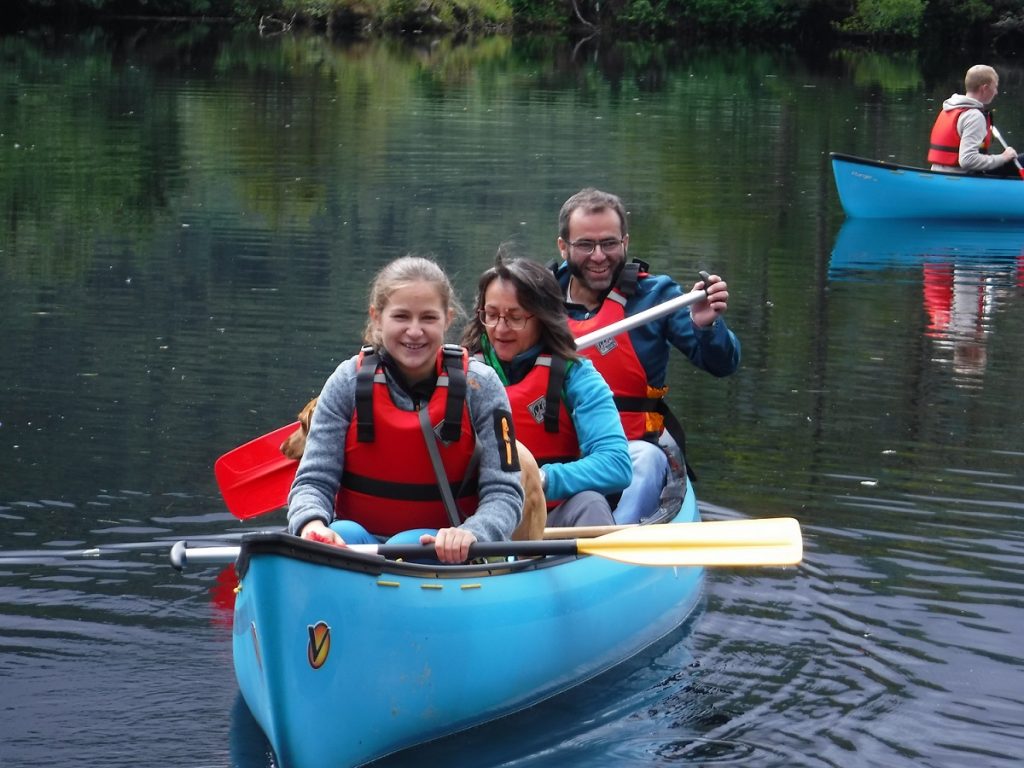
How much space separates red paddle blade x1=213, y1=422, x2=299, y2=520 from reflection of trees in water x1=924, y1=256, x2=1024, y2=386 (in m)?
3.96

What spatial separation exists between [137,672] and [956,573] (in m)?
2.63

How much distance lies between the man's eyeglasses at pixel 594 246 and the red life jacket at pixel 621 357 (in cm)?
14

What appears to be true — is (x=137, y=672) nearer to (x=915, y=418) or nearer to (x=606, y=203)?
(x=606, y=203)

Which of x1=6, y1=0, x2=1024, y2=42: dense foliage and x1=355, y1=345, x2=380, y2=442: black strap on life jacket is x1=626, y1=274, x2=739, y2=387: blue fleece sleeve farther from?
x1=6, y1=0, x2=1024, y2=42: dense foliage

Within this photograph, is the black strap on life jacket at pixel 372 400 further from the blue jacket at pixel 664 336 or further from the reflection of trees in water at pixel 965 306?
the reflection of trees in water at pixel 965 306

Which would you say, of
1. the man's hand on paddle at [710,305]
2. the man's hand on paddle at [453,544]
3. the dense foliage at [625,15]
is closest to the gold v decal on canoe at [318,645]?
the man's hand on paddle at [453,544]

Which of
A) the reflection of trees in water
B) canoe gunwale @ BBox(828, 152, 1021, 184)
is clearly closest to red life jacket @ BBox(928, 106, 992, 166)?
canoe gunwale @ BBox(828, 152, 1021, 184)

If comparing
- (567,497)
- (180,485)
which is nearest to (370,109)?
(180,485)

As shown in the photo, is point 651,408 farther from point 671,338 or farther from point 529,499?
point 529,499

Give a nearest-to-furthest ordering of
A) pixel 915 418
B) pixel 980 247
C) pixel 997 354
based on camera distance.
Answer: pixel 915 418 → pixel 997 354 → pixel 980 247

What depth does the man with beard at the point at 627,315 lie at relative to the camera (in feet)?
17.5

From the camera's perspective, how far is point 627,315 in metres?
5.52

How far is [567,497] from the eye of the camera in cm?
482

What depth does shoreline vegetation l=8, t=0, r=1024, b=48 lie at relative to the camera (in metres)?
39.6
